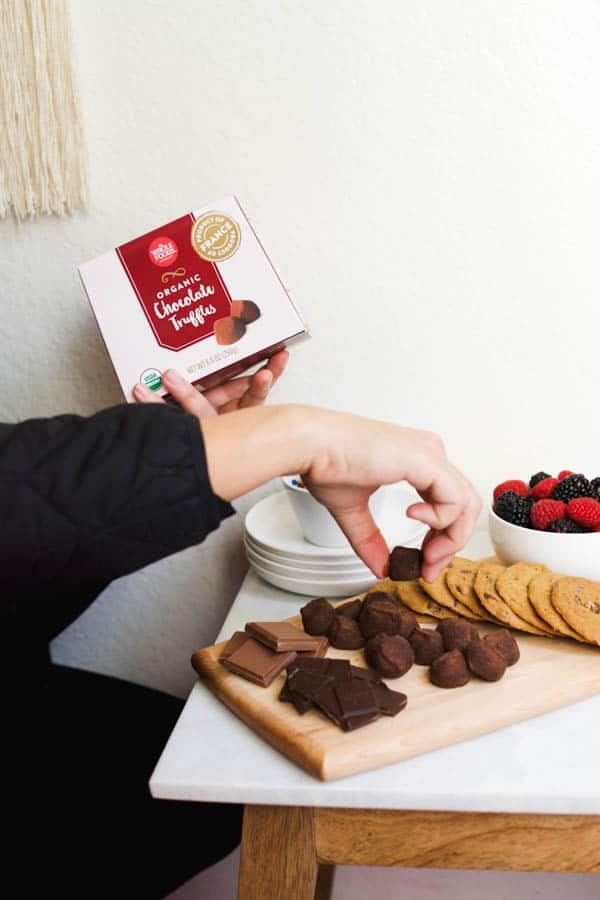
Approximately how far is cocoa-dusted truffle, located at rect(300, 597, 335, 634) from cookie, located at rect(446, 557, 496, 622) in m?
0.16

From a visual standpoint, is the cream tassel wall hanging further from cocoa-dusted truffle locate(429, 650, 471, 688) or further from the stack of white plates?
cocoa-dusted truffle locate(429, 650, 471, 688)

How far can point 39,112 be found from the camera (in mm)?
1236

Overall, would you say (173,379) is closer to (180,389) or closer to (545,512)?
(180,389)

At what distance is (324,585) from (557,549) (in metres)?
0.33

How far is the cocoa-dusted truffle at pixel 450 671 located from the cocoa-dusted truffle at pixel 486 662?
1 centimetres

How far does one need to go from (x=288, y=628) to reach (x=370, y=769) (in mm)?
Answer: 232

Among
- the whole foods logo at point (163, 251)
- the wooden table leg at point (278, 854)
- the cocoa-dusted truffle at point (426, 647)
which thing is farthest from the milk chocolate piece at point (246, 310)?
the wooden table leg at point (278, 854)

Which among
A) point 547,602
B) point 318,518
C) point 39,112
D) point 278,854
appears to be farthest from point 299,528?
point 39,112

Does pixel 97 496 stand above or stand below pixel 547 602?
above

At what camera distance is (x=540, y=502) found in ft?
3.32

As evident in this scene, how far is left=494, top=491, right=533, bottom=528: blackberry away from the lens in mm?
1019

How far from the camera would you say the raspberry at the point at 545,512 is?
1.00 metres

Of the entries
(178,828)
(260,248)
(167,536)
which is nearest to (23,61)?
(260,248)

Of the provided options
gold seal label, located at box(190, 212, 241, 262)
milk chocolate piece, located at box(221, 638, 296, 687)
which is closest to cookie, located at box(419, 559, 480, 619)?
milk chocolate piece, located at box(221, 638, 296, 687)
